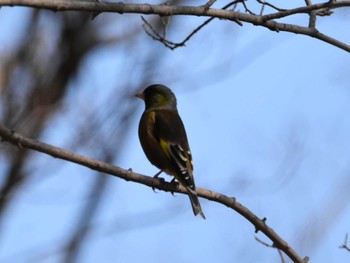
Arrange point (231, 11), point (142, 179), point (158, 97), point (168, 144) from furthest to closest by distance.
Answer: point (158, 97) → point (168, 144) → point (142, 179) → point (231, 11)

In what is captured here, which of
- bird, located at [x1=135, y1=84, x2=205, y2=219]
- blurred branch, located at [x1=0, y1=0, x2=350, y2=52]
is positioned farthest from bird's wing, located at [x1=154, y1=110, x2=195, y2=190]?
blurred branch, located at [x1=0, y1=0, x2=350, y2=52]

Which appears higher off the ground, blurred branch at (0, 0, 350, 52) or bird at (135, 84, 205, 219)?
bird at (135, 84, 205, 219)

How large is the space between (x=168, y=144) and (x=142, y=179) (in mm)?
1420

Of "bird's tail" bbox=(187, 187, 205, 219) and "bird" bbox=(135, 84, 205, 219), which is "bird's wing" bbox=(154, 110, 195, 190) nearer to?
"bird" bbox=(135, 84, 205, 219)

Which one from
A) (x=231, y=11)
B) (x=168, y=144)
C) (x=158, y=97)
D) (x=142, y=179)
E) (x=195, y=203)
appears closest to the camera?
(x=231, y=11)

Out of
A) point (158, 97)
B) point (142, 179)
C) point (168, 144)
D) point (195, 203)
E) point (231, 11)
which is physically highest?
point (158, 97)

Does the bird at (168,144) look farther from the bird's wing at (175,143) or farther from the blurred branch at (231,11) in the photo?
the blurred branch at (231,11)

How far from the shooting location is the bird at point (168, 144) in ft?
20.9

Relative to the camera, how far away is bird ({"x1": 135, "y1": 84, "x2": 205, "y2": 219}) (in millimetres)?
6383

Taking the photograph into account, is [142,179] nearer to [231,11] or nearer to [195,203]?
[195,203]

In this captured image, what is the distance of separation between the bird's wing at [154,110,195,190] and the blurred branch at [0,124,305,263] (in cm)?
14

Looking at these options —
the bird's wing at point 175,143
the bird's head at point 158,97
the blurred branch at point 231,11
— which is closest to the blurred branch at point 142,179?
the bird's wing at point 175,143

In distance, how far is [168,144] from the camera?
6.74 m

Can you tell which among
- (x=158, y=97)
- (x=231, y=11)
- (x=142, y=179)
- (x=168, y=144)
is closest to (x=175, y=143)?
(x=168, y=144)
